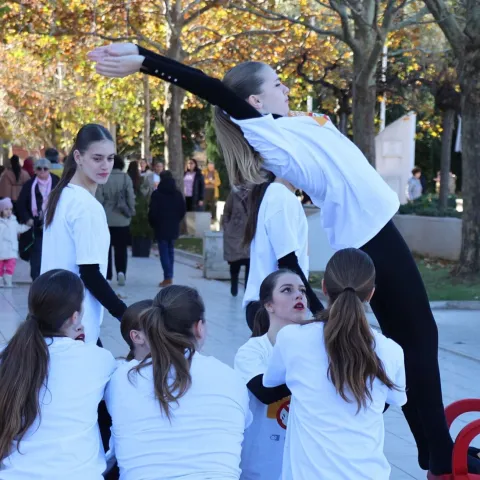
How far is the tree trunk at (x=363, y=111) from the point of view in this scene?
18000 mm

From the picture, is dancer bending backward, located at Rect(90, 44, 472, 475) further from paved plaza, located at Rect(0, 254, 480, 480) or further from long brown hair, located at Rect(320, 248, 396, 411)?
paved plaza, located at Rect(0, 254, 480, 480)

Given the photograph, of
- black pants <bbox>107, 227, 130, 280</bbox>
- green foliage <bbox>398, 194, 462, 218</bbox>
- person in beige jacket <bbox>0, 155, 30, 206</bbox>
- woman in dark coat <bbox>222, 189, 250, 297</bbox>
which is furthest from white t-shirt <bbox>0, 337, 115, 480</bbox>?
green foliage <bbox>398, 194, 462, 218</bbox>

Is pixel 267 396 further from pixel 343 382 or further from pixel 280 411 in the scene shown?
pixel 343 382

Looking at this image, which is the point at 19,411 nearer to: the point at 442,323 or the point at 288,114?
the point at 288,114

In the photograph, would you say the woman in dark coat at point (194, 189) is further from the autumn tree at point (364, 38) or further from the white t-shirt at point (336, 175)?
the white t-shirt at point (336, 175)

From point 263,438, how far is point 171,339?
860 millimetres

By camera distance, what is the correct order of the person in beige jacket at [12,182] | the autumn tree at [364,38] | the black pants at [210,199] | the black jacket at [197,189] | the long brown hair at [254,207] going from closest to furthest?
the long brown hair at [254,207], the autumn tree at [364,38], the person in beige jacket at [12,182], the black jacket at [197,189], the black pants at [210,199]

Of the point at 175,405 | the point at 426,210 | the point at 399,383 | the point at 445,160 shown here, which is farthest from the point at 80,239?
the point at 445,160

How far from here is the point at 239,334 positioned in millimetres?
10250

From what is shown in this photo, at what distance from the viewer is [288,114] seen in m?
3.99

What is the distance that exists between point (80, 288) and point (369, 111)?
15114 mm

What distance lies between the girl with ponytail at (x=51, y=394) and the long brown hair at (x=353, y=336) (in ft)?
2.84

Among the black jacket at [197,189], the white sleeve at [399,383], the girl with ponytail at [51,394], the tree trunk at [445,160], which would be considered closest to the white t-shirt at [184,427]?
the girl with ponytail at [51,394]

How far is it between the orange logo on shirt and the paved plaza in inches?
60.0
